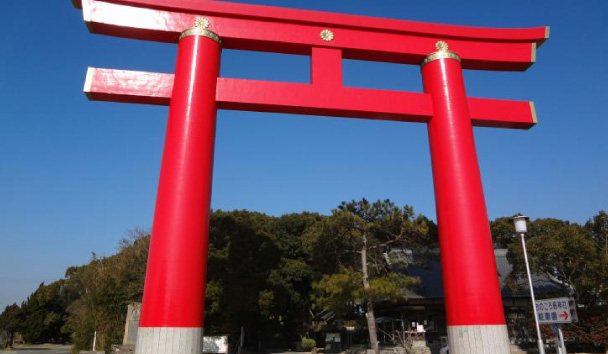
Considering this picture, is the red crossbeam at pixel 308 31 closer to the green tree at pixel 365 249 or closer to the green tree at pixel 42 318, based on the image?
the green tree at pixel 365 249

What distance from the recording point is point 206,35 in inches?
283

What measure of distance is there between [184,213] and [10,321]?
31.7 m

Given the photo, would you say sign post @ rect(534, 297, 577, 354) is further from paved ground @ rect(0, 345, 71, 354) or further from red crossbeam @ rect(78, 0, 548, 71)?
paved ground @ rect(0, 345, 71, 354)

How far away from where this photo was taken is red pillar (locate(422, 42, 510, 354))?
625 centimetres

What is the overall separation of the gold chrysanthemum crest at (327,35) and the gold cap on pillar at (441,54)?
74.5 inches

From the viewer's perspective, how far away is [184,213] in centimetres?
603

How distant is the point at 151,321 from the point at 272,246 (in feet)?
48.3

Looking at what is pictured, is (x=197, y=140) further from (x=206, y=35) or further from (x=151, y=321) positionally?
(x=151, y=321)

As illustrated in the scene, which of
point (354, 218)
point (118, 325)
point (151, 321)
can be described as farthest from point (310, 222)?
point (151, 321)

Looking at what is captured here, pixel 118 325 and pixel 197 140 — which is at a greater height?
pixel 197 140

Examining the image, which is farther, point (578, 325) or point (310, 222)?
point (310, 222)

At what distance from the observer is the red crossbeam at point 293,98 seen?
6934 mm

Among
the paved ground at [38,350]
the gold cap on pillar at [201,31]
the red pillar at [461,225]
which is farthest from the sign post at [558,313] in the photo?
the paved ground at [38,350]

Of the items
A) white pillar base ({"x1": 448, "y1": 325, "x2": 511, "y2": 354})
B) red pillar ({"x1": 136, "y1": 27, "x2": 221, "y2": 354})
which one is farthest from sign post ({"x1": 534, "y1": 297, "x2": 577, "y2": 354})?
red pillar ({"x1": 136, "y1": 27, "x2": 221, "y2": 354})
